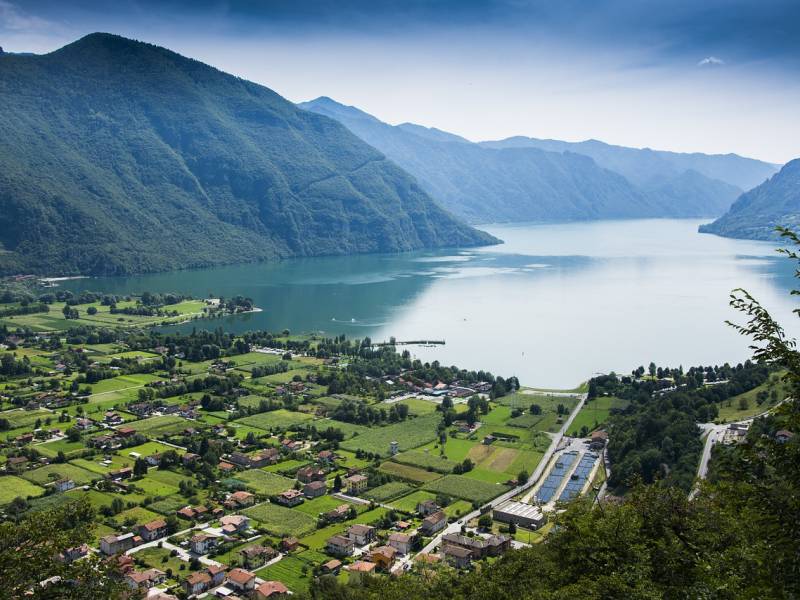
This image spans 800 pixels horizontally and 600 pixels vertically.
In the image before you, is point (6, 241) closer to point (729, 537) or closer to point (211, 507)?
point (211, 507)

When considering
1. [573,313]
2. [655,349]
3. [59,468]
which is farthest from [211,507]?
[573,313]

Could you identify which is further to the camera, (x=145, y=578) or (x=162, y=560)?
(x=162, y=560)

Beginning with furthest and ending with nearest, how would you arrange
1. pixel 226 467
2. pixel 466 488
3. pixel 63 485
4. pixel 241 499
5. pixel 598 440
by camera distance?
1. pixel 598 440
2. pixel 226 467
3. pixel 466 488
4. pixel 63 485
5. pixel 241 499

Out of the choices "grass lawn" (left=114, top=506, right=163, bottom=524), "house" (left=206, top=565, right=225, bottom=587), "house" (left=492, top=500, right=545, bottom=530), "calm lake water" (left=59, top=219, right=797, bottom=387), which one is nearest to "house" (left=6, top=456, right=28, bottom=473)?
"grass lawn" (left=114, top=506, right=163, bottom=524)

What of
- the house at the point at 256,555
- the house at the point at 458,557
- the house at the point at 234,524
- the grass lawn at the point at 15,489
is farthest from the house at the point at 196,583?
the grass lawn at the point at 15,489

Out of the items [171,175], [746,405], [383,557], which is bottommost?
[383,557]

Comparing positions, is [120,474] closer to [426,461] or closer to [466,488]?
[426,461]

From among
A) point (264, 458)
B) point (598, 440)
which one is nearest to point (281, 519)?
point (264, 458)
